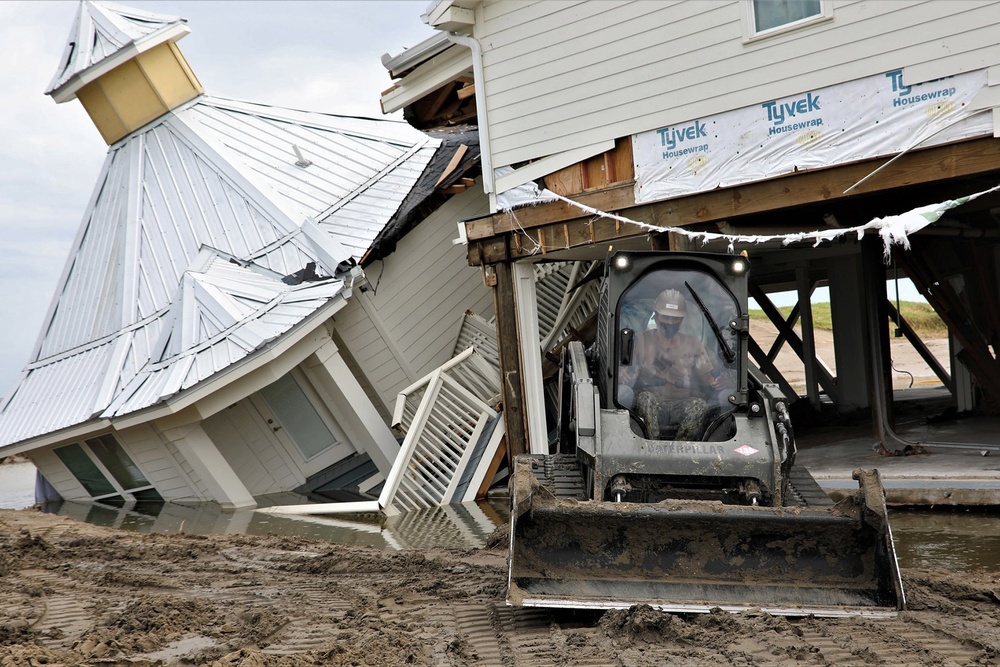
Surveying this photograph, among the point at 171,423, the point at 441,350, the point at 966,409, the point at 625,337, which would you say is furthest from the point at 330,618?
the point at 966,409

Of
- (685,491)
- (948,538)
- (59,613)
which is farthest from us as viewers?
(948,538)

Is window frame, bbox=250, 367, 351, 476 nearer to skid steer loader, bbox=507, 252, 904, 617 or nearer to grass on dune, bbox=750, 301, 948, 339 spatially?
skid steer loader, bbox=507, 252, 904, 617

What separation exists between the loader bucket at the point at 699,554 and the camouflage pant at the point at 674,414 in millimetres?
1087

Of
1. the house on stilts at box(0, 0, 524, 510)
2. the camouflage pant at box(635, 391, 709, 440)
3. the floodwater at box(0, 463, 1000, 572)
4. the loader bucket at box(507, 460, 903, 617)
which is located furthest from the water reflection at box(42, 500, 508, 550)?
the loader bucket at box(507, 460, 903, 617)

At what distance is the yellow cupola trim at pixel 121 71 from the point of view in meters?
20.2

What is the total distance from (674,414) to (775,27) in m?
5.62

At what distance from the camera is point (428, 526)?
12.2 m

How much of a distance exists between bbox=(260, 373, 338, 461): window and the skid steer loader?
892cm

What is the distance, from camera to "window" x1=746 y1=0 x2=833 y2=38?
10.6m

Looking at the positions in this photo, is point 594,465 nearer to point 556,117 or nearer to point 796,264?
point 556,117

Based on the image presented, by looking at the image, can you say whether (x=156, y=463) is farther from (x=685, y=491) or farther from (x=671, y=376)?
(x=685, y=491)

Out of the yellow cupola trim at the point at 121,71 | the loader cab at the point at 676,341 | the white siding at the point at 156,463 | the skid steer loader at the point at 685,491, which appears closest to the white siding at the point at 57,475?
the white siding at the point at 156,463

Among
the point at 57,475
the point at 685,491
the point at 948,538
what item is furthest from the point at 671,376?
the point at 57,475

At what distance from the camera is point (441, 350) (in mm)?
17391
